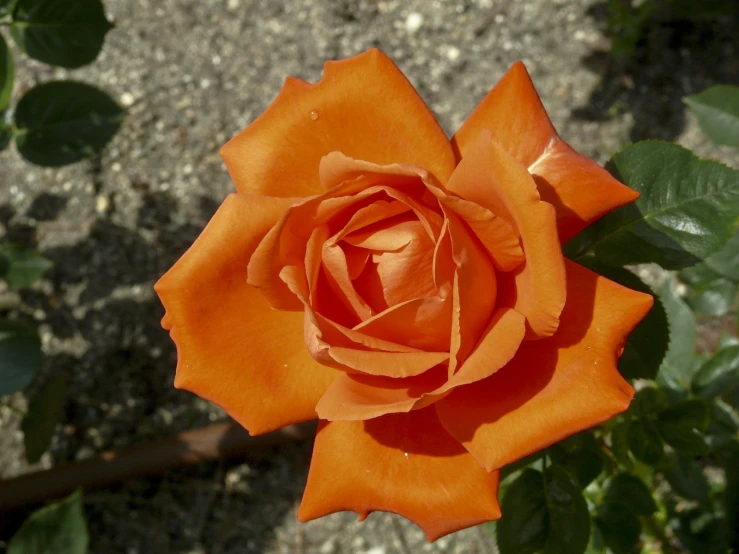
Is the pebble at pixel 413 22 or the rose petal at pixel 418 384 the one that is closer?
the rose petal at pixel 418 384

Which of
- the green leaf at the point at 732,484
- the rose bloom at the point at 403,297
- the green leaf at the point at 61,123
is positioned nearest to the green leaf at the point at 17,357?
the green leaf at the point at 61,123

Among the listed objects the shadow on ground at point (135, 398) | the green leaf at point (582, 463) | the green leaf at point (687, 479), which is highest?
the green leaf at point (582, 463)

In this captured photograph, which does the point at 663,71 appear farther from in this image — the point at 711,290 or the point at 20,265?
the point at 20,265

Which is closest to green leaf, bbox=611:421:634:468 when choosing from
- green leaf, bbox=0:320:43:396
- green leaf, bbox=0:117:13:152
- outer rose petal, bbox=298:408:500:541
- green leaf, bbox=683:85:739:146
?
outer rose petal, bbox=298:408:500:541

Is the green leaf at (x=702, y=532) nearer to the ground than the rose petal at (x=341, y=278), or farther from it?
nearer to the ground

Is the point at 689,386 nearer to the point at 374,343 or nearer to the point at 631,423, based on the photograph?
the point at 631,423

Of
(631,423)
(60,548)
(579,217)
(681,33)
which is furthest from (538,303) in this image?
(681,33)

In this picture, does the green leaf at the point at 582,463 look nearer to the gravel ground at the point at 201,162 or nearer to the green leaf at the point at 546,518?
the green leaf at the point at 546,518
